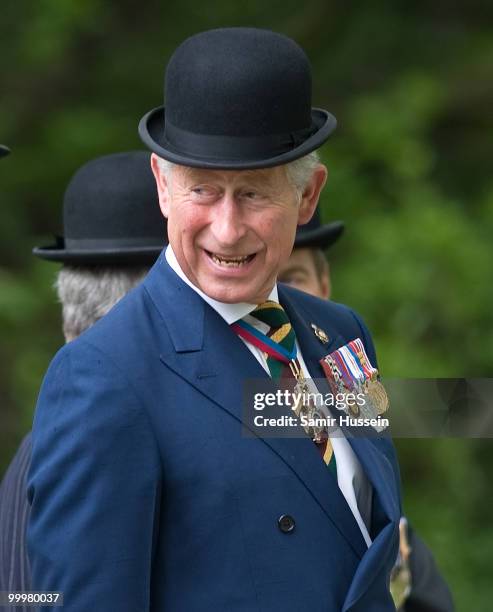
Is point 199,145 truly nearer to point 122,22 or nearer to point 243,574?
point 243,574

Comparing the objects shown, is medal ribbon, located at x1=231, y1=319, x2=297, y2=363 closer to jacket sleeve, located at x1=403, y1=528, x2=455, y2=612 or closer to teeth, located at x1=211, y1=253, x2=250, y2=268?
teeth, located at x1=211, y1=253, x2=250, y2=268

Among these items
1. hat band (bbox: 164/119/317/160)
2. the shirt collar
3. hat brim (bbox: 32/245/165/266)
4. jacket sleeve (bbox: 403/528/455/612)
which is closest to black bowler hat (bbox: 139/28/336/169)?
hat band (bbox: 164/119/317/160)

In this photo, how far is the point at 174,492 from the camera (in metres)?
2.13

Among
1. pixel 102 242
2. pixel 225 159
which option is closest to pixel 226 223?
pixel 225 159

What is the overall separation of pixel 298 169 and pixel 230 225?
203 millimetres

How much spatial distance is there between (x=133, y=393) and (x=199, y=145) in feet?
1.48

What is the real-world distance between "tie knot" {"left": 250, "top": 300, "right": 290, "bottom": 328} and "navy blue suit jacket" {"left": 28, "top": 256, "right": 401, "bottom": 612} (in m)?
0.11

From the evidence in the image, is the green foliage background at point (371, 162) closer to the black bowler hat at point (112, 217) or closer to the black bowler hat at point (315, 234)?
the black bowler hat at point (315, 234)

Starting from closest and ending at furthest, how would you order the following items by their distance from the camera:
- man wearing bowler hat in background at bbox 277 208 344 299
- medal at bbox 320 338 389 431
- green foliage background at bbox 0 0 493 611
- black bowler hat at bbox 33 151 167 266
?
medal at bbox 320 338 389 431
black bowler hat at bbox 33 151 167 266
man wearing bowler hat in background at bbox 277 208 344 299
green foliage background at bbox 0 0 493 611

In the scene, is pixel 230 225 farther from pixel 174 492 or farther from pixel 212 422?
pixel 174 492

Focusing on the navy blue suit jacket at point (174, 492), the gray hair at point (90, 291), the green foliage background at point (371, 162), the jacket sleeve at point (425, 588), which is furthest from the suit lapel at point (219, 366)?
the green foliage background at point (371, 162)

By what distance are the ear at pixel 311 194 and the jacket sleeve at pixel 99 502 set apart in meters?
0.53

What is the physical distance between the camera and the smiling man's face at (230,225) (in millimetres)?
2229

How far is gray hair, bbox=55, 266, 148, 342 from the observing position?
3.01 m
